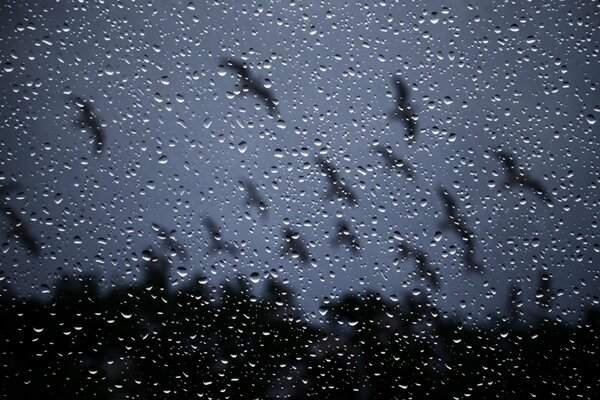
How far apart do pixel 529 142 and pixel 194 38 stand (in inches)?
39.9

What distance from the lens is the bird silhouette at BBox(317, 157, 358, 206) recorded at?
1108mm

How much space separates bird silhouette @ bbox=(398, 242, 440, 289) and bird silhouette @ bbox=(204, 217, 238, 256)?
46 cm

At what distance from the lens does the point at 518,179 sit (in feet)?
3.61

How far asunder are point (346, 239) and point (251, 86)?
20.6 inches

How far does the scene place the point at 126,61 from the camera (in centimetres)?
108

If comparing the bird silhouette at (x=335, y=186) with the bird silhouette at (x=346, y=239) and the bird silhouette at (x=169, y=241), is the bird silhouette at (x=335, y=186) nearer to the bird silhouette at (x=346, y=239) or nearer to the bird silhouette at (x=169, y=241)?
the bird silhouette at (x=346, y=239)

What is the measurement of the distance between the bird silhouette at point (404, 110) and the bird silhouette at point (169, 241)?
70 centimetres

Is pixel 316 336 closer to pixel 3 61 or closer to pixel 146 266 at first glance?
pixel 146 266

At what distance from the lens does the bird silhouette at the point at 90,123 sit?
3.38 feet

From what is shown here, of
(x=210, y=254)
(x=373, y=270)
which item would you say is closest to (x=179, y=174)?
(x=210, y=254)

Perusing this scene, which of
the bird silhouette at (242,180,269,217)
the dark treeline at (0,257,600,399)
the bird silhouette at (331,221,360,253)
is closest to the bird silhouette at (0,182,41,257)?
the dark treeline at (0,257,600,399)

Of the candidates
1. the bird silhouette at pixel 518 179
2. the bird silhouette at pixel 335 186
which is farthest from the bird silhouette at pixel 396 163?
the bird silhouette at pixel 518 179

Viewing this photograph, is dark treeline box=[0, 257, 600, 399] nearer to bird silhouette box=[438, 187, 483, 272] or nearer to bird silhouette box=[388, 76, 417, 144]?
bird silhouette box=[438, 187, 483, 272]

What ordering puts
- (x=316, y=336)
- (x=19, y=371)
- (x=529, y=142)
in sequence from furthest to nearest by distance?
(x=529, y=142) → (x=316, y=336) → (x=19, y=371)
